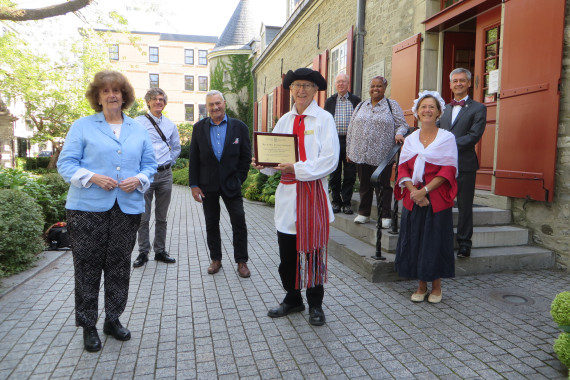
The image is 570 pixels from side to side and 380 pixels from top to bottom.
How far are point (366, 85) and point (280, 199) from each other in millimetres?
6104

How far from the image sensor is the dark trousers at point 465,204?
4.67 m

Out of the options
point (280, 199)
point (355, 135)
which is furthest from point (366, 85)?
point (280, 199)

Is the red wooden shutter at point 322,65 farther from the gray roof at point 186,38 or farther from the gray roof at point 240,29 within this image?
the gray roof at point 186,38

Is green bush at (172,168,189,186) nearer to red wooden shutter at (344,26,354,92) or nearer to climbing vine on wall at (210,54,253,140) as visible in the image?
climbing vine on wall at (210,54,253,140)

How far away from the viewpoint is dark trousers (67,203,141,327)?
2.98 metres

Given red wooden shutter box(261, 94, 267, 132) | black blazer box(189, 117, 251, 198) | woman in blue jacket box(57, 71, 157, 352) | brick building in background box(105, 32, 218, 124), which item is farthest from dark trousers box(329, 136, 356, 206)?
brick building in background box(105, 32, 218, 124)

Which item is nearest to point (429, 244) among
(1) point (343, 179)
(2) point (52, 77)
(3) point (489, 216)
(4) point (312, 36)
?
(3) point (489, 216)

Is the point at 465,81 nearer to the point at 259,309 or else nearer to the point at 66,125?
the point at 259,309

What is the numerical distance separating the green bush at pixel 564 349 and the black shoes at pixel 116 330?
2.90m

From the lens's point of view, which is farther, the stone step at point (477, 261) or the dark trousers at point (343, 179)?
the dark trousers at point (343, 179)

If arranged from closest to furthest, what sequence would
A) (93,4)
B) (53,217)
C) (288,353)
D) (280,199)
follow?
(288,353), (280,199), (53,217), (93,4)

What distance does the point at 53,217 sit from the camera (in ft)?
22.3

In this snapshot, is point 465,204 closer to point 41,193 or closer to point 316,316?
point 316,316

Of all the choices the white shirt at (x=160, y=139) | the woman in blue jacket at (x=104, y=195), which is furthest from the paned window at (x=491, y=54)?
the woman in blue jacket at (x=104, y=195)
